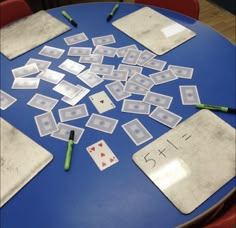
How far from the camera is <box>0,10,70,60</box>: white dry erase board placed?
1.53 meters

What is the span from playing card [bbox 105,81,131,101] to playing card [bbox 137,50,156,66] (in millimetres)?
166

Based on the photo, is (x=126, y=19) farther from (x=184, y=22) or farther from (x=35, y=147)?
(x=35, y=147)

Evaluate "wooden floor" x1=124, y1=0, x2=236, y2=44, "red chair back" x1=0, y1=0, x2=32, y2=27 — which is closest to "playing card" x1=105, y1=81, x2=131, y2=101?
"red chair back" x1=0, y1=0, x2=32, y2=27

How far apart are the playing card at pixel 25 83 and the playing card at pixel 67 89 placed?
9 cm

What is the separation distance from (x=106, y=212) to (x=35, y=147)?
0.36m

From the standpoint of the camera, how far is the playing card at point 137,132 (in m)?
1.16

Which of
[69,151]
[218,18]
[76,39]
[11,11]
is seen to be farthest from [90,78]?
[218,18]

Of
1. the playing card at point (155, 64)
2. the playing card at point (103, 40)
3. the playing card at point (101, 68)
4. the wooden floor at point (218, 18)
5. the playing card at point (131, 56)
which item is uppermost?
the playing card at point (103, 40)

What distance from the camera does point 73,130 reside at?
1.19 meters

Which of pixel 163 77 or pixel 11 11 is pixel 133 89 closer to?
pixel 163 77

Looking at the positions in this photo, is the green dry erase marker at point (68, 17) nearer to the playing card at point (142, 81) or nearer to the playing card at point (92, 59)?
Answer: the playing card at point (92, 59)

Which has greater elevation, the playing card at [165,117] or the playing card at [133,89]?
the playing card at [133,89]

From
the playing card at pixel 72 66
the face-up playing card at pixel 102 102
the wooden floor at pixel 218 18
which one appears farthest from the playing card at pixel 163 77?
the wooden floor at pixel 218 18

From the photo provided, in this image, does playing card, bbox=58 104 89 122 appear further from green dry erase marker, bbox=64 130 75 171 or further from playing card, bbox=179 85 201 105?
playing card, bbox=179 85 201 105
